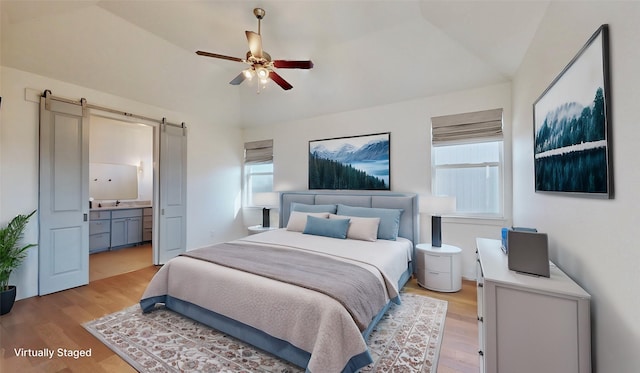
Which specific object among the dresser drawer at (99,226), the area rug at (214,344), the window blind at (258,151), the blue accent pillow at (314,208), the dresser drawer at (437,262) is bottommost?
the area rug at (214,344)

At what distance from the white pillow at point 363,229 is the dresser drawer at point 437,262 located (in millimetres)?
686

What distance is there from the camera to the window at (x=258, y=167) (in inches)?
207

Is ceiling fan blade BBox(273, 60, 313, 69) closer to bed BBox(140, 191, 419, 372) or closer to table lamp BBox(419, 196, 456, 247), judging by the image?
bed BBox(140, 191, 419, 372)

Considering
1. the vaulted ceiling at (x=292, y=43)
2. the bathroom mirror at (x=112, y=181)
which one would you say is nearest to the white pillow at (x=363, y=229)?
the vaulted ceiling at (x=292, y=43)

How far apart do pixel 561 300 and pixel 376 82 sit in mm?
3200

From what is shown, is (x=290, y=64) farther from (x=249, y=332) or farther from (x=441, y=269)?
(x=441, y=269)

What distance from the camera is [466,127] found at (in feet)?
11.2

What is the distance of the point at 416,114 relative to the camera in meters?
3.75

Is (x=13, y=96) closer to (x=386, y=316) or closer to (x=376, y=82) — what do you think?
(x=376, y=82)

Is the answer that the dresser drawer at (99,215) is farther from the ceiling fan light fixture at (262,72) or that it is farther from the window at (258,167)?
the ceiling fan light fixture at (262,72)

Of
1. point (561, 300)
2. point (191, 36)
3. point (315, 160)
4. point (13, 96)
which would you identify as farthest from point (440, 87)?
point (13, 96)

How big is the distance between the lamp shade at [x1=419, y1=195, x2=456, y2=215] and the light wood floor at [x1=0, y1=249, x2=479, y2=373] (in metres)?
1.00

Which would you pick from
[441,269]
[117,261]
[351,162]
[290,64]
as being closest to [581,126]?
[441,269]

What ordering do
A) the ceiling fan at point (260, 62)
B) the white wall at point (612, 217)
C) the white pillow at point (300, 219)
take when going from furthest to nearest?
the white pillow at point (300, 219) → the ceiling fan at point (260, 62) → the white wall at point (612, 217)
